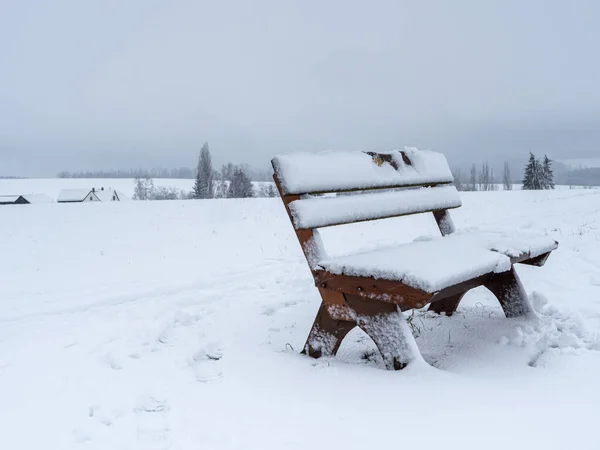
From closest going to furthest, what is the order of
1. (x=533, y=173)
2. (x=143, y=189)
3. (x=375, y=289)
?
(x=375, y=289) → (x=533, y=173) → (x=143, y=189)

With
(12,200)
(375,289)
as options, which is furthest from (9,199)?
(375,289)

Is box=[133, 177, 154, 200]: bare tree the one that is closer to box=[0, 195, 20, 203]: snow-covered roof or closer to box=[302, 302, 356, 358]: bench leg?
box=[0, 195, 20, 203]: snow-covered roof

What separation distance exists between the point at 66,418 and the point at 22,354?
1.23 metres

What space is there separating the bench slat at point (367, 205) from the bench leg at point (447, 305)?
0.70 metres

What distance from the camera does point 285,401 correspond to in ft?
6.41

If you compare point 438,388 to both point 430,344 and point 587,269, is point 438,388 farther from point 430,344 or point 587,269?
point 587,269

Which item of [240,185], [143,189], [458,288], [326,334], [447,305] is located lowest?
[143,189]

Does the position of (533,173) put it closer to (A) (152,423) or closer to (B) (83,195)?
(A) (152,423)

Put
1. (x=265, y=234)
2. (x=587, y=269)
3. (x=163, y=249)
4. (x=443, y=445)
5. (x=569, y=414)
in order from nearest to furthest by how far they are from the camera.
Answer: (x=443, y=445) → (x=569, y=414) → (x=587, y=269) → (x=163, y=249) → (x=265, y=234)

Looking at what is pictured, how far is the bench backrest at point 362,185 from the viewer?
2.43 meters

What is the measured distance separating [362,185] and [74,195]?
7291cm

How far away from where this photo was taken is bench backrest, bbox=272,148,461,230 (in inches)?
95.7

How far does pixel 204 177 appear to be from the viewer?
67875 mm

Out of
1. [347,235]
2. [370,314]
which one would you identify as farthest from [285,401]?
[347,235]
